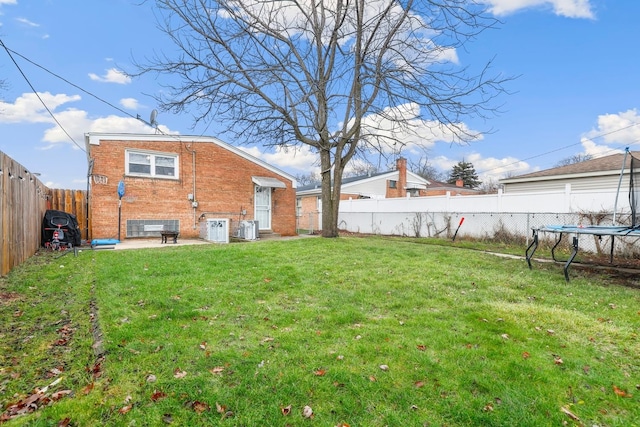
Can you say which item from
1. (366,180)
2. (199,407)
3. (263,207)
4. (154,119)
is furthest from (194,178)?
(366,180)

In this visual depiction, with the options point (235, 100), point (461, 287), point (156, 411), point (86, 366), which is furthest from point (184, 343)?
point (235, 100)

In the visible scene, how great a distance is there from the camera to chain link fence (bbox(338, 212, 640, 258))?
10.2m

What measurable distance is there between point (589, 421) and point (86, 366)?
3.91 metres

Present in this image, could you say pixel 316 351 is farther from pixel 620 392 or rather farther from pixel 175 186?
pixel 175 186

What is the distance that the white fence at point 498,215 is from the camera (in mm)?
10578

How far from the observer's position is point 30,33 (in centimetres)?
1014

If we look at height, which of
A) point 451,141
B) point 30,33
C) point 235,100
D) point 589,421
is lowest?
point 589,421

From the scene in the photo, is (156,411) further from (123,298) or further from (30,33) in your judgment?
(30,33)

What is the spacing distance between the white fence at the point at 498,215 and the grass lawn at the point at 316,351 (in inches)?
233

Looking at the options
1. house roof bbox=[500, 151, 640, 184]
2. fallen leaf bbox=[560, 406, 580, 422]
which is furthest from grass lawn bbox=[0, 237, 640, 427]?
house roof bbox=[500, 151, 640, 184]

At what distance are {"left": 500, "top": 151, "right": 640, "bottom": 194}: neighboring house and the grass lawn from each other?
9938 millimetres

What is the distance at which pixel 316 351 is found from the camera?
3182mm

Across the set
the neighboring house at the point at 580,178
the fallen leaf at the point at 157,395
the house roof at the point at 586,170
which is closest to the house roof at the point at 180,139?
the neighboring house at the point at 580,178

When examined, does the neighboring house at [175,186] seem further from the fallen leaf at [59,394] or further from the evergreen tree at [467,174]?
the evergreen tree at [467,174]
